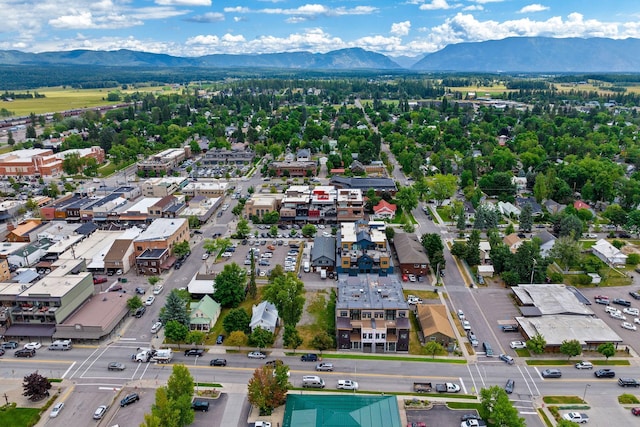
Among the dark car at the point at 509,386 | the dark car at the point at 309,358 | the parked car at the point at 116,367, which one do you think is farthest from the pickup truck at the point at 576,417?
the parked car at the point at 116,367

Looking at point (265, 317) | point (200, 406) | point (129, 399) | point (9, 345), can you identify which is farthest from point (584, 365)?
point (9, 345)

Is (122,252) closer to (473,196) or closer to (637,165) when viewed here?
(473,196)

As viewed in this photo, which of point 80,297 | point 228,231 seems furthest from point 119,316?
point 228,231

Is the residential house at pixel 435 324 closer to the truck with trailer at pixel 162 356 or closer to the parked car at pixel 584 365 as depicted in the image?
the parked car at pixel 584 365

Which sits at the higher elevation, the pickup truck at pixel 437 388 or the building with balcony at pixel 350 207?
the building with balcony at pixel 350 207

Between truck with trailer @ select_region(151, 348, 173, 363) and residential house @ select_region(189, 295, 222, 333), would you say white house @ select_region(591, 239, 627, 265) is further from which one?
truck with trailer @ select_region(151, 348, 173, 363)

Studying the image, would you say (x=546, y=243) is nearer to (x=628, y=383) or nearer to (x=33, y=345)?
(x=628, y=383)
